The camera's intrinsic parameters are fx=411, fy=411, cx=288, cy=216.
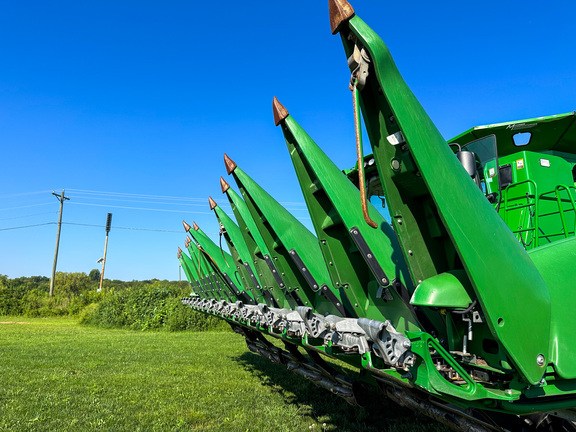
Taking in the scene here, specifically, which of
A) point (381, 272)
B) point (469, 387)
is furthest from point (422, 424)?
point (469, 387)

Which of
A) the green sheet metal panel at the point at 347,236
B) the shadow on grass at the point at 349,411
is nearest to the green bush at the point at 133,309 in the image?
the shadow on grass at the point at 349,411

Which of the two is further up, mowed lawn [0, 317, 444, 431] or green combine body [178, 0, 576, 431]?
green combine body [178, 0, 576, 431]

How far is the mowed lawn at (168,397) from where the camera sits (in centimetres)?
516

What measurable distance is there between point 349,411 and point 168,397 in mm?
2916

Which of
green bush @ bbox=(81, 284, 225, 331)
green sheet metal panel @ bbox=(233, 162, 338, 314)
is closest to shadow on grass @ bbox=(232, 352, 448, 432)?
green sheet metal panel @ bbox=(233, 162, 338, 314)

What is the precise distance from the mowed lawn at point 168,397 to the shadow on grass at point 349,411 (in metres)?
0.01

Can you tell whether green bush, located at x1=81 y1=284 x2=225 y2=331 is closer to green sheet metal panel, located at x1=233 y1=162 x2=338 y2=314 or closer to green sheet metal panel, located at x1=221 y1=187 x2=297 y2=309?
green sheet metal panel, located at x1=221 y1=187 x2=297 y2=309

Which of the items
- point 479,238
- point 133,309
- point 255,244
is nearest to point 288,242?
point 255,244

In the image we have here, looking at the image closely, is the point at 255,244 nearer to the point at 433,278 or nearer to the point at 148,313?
the point at 433,278

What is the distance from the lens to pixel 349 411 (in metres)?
5.61

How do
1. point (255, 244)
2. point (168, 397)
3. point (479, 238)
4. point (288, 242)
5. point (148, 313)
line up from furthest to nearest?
point (148, 313) → point (168, 397) → point (255, 244) → point (288, 242) → point (479, 238)

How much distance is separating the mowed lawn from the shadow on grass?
0.05 feet

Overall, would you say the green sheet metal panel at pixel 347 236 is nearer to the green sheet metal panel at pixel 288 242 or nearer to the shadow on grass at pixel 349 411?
the green sheet metal panel at pixel 288 242

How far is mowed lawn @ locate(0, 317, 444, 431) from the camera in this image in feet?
16.9
